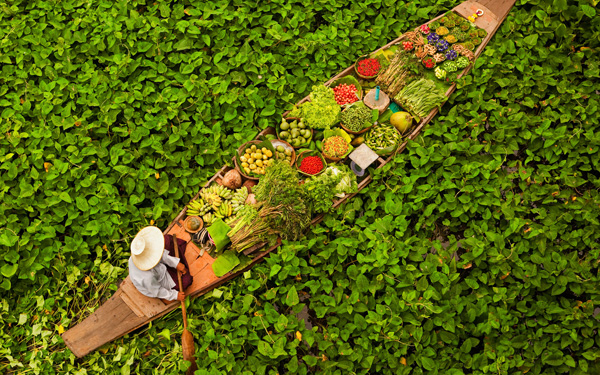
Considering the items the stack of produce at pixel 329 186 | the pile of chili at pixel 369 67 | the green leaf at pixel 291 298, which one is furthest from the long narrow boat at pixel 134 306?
the pile of chili at pixel 369 67

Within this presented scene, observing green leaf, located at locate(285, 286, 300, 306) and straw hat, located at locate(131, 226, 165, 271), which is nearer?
straw hat, located at locate(131, 226, 165, 271)

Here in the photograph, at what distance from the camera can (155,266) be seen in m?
4.23

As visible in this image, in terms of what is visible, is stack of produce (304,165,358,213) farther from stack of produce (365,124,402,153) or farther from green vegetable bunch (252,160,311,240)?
stack of produce (365,124,402,153)

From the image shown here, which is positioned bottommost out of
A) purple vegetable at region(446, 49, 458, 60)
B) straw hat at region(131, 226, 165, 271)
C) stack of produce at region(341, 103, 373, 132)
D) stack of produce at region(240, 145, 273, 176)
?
straw hat at region(131, 226, 165, 271)

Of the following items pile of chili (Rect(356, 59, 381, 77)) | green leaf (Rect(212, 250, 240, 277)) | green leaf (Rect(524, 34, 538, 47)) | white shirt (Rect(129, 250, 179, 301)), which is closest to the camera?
white shirt (Rect(129, 250, 179, 301))

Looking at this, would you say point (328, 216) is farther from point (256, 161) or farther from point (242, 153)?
point (242, 153)

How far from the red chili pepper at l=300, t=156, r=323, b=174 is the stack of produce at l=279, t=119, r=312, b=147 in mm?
347

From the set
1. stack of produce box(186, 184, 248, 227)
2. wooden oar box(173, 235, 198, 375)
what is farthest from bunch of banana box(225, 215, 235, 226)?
wooden oar box(173, 235, 198, 375)

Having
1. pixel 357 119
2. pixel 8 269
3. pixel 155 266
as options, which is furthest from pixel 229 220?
pixel 8 269

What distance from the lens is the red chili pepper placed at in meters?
5.23

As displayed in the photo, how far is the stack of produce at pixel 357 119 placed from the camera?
548cm

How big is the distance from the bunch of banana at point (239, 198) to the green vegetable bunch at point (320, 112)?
1407 millimetres

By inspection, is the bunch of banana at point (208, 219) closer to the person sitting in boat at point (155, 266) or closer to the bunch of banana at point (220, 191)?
the bunch of banana at point (220, 191)

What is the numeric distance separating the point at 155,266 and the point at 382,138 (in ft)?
11.6
